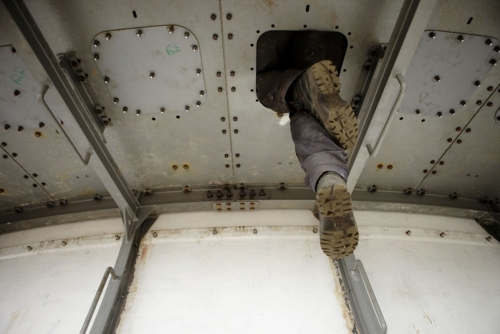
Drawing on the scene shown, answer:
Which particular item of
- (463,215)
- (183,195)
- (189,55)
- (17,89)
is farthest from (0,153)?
(463,215)

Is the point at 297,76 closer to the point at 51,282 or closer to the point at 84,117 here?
the point at 84,117

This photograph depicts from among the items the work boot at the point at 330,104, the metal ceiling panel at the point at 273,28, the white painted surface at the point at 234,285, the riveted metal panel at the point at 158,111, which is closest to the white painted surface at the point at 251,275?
the white painted surface at the point at 234,285

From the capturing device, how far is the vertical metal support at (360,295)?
216 cm

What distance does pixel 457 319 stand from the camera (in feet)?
7.72

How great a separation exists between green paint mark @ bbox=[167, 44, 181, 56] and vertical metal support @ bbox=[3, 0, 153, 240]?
65 cm

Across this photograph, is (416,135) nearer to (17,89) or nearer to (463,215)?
(463,215)

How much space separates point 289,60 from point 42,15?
1.53 m

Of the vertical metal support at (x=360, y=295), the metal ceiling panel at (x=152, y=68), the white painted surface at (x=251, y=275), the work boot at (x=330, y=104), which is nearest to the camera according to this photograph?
the work boot at (x=330, y=104)

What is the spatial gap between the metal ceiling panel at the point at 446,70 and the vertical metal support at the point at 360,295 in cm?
124

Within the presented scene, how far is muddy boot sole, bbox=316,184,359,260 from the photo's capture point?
151 centimetres

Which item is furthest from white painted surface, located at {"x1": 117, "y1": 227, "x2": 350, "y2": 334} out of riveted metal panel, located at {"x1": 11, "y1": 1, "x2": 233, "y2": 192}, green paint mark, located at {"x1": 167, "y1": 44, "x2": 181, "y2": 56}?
green paint mark, located at {"x1": 167, "y1": 44, "x2": 181, "y2": 56}

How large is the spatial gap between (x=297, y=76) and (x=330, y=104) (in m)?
0.31

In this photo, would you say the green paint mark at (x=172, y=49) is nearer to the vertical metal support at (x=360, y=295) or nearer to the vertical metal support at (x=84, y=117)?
the vertical metal support at (x=84, y=117)

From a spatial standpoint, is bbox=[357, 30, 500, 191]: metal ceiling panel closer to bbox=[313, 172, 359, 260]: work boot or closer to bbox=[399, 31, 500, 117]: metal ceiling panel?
bbox=[399, 31, 500, 117]: metal ceiling panel
